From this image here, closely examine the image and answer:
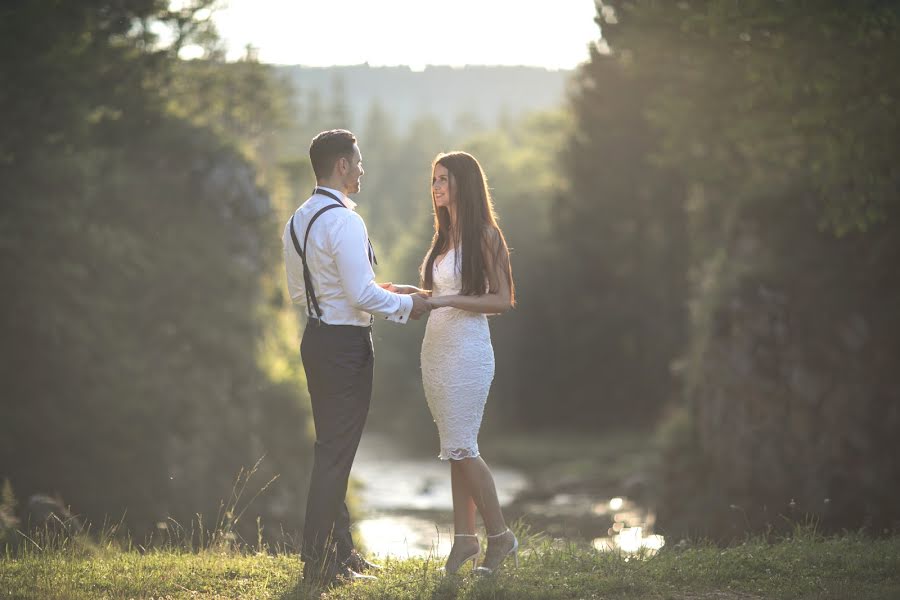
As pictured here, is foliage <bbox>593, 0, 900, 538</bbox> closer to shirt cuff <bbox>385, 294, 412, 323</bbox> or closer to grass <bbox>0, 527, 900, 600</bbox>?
grass <bbox>0, 527, 900, 600</bbox>

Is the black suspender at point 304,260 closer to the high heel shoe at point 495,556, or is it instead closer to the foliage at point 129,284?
the high heel shoe at point 495,556

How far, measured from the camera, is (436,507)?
105 feet

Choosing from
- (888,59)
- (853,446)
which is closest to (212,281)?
(853,446)

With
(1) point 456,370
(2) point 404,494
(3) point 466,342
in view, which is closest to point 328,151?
(3) point 466,342

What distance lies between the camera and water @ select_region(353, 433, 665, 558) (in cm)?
2506

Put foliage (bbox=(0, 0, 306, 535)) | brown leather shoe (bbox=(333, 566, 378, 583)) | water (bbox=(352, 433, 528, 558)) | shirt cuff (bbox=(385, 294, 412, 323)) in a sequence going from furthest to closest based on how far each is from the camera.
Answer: water (bbox=(352, 433, 528, 558)) → foliage (bbox=(0, 0, 306, 535)) → brown leather shoe (bbox=(333, 566, 378, 583)) → shirt cuff (bbox=(385, 294, 412, 323))

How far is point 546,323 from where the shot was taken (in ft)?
156

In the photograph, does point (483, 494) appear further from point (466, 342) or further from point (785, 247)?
point (785, 247)

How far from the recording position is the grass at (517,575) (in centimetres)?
687

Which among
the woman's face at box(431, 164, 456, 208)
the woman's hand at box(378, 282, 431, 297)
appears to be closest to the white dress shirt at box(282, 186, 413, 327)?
the woman's hand at box(378, 282, 431, 297)

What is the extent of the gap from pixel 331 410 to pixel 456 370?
34.8 inches

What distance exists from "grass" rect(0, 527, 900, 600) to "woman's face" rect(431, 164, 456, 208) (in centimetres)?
240

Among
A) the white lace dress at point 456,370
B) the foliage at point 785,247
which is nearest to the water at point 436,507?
the foliage at point 785,247

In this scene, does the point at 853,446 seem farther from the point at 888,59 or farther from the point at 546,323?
the point at 546,323
